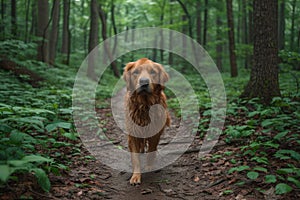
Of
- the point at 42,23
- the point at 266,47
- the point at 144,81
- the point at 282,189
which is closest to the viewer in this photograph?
the point at 282,189

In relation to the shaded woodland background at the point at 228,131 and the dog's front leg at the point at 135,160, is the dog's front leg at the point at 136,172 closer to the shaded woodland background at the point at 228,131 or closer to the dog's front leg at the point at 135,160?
the dog's front leg at the point at 135,160

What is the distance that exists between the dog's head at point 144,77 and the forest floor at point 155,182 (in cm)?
138

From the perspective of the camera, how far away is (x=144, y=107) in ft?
14.1

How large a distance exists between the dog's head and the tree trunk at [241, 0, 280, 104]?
2654 millimetres

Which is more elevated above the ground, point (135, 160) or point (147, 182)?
point (135, 160)

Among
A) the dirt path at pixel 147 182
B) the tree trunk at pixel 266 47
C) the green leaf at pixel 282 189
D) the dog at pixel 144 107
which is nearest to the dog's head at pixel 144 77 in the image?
the dog at pixel 144 107

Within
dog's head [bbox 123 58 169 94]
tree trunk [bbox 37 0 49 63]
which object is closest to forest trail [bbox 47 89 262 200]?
dog's head [bbox 123 58 169 94]

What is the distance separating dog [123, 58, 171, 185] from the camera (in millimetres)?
4184

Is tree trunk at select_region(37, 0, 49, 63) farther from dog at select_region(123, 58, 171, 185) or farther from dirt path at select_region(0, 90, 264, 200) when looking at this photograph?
dog at select_region(123, 58, 171, 185)

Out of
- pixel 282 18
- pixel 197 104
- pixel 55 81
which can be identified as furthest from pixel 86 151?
pixel 282 18

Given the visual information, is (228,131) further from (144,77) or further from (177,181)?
(144,77)

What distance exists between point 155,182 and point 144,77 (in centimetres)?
160

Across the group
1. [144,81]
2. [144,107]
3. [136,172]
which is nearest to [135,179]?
[136,172]

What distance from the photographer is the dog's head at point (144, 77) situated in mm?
4080
